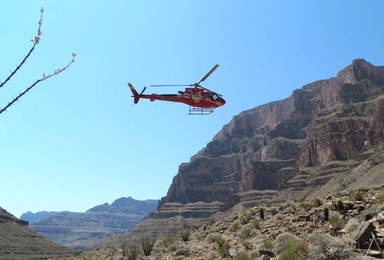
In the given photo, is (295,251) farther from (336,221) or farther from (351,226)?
(336,221)

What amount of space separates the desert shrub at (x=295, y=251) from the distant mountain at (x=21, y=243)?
83.5 meters

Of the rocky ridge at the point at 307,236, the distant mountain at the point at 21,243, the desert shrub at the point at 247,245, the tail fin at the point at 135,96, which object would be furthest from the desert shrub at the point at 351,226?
the distant mountain at the point at 21,243

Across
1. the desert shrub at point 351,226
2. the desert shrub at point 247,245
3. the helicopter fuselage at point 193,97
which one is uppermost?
the helicopter fuselage at point 193,97

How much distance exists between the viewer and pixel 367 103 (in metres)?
161

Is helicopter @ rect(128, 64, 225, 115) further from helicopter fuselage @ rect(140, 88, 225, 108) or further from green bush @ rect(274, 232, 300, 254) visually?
green bush @ rect(274, 232, 300, 254)

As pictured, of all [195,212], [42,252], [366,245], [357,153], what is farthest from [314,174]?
[366,245]

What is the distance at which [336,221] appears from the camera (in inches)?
493

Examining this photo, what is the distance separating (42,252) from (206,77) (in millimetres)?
92568

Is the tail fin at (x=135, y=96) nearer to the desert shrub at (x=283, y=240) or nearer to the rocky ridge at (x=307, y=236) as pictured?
the rocky ridge at (x=307, y=236)

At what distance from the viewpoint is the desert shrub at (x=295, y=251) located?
957 centimetres

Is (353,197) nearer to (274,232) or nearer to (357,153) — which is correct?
(274,232)

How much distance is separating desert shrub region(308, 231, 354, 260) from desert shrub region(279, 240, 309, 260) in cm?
40

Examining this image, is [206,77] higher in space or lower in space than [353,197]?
higher

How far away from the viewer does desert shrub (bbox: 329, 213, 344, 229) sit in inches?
476
